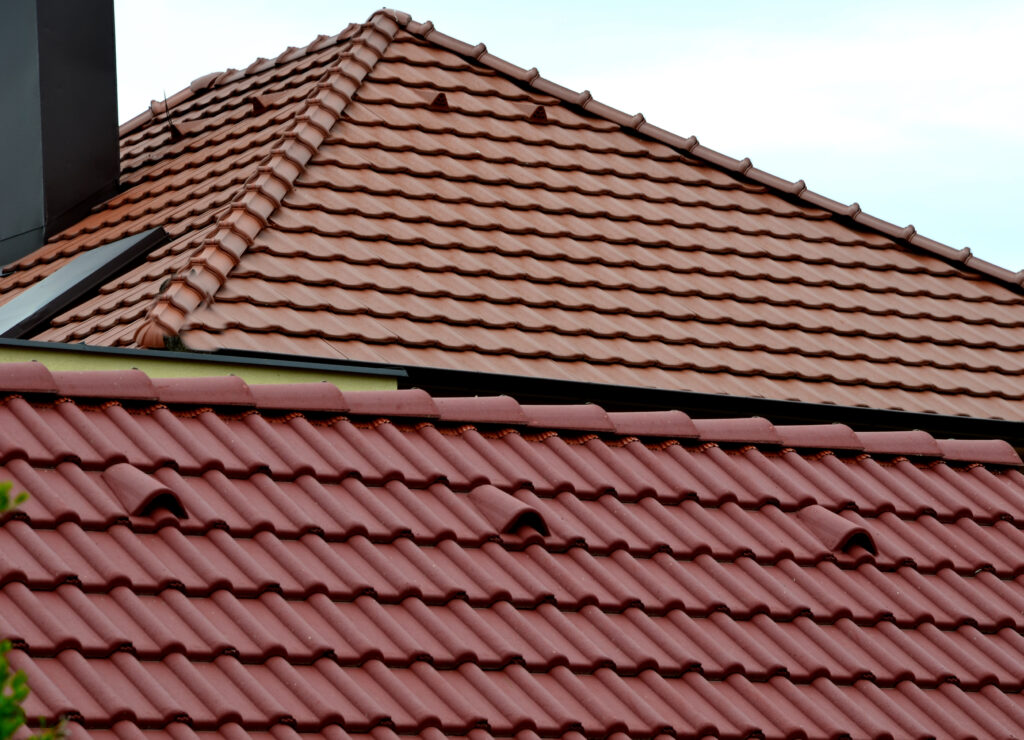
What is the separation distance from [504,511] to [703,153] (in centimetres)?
779

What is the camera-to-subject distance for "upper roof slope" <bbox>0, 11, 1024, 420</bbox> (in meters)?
10.2

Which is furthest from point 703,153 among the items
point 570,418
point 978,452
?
point 570,418

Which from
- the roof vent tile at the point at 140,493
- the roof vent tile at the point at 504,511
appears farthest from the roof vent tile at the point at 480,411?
the roof vent tile at the point at 140,493

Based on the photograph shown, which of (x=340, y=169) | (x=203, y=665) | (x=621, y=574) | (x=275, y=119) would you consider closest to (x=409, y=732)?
(x=203, y=665)

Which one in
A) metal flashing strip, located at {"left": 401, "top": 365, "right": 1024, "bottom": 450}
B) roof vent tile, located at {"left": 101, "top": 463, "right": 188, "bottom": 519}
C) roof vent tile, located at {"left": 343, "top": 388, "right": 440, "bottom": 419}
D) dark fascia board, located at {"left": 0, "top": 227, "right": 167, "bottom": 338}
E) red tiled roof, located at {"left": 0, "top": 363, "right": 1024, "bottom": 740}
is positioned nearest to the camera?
red tiled roof, located at {"left": 0, "top": 363, "right": 1024, "bottom": 740}

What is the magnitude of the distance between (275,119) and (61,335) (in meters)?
2.85

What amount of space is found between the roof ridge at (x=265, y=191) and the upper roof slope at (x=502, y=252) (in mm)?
19

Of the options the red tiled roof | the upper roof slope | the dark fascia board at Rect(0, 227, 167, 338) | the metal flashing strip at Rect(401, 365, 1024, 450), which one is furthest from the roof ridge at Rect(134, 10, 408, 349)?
the red tiled roof

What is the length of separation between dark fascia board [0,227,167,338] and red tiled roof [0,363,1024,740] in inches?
177

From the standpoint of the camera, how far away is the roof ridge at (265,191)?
9438mm

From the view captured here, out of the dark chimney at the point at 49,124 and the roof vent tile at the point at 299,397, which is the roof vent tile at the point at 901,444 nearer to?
the roof vent tile at the point at 299,397

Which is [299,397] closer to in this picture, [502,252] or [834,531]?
[834,531]

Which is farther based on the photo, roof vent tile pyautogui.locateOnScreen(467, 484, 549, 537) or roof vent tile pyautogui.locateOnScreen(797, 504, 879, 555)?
roof vent tile pyautogui.locateOnScreen(797, 504, 879, 555)

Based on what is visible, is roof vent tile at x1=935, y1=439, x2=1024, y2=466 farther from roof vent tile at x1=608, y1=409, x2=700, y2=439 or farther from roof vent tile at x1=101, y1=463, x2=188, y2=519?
roof vent tile at x1=101, y1=463, x2=188, y2=519
